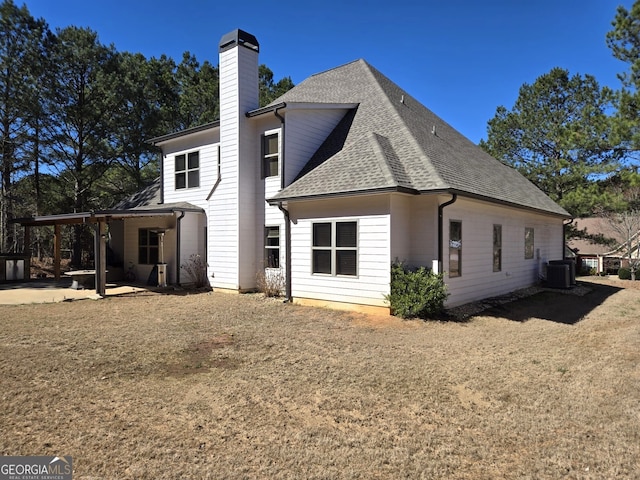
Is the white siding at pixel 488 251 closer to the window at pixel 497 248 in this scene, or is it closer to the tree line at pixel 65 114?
the window at pixel 497 248

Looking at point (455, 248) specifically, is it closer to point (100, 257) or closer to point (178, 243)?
point (178, 243)

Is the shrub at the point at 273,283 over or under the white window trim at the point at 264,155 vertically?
under

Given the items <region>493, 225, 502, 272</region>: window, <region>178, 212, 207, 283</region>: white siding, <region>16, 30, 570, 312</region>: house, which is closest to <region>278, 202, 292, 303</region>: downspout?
<region>16, 30, 570, 312</region>: house

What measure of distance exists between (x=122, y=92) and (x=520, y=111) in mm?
25518

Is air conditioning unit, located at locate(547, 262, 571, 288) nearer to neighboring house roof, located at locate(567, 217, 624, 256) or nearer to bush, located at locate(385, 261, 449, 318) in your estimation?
bush, located at locate(385, 261, 449, 318)

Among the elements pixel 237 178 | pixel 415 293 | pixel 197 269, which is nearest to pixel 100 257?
pixel 197 269

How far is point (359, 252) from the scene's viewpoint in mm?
9867

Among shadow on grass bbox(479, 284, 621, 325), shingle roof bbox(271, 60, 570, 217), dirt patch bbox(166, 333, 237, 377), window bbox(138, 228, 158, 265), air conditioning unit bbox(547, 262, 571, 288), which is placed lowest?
shadow on grass bbox(479, 284, 621, 325)

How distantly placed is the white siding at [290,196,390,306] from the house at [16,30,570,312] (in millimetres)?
32

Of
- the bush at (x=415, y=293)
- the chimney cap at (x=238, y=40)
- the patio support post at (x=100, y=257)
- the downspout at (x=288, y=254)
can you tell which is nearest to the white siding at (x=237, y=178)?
the chimney cap at (x=238, y=40)

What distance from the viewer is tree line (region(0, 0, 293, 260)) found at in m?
20.2

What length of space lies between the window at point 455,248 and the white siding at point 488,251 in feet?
0.49

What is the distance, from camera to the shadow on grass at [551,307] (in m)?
9.97

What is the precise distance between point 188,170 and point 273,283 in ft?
20.5
